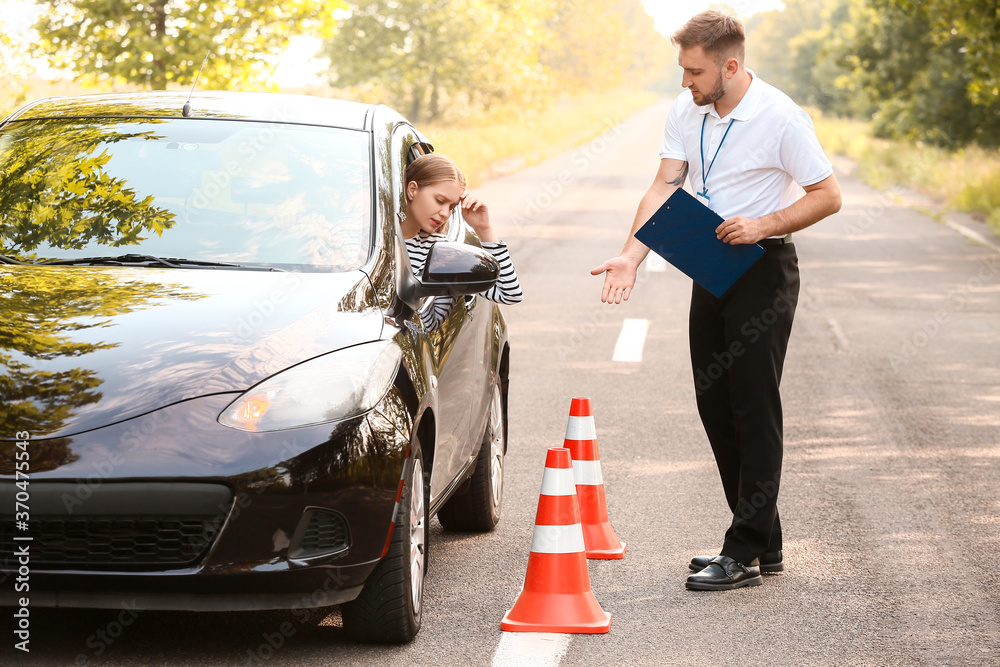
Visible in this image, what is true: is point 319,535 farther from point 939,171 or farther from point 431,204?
point 939,171

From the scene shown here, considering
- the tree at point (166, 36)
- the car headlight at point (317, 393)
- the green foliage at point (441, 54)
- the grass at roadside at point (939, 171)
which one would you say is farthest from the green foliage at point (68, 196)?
the green foliage at point (441, 54)

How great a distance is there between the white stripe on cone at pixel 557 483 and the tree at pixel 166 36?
11.7 meters

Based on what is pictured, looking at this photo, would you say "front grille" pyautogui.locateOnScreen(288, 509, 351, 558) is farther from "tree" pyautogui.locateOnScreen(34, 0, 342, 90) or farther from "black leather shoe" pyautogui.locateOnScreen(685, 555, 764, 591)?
"tree" pyautogui.locateOnScreen(34, 0, 342, 90)

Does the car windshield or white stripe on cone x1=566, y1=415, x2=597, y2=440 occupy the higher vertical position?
the car windshield

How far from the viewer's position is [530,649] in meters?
3.83

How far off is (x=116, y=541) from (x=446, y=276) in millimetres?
1425

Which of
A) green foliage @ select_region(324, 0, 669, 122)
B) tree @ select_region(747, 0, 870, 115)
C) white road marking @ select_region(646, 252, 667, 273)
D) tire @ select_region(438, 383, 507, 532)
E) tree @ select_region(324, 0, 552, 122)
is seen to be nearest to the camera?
tire @ select_region(438, 383, 507, 532)

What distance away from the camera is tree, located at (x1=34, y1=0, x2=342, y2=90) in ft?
47.7

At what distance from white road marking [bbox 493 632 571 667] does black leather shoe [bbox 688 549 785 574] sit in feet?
2.97

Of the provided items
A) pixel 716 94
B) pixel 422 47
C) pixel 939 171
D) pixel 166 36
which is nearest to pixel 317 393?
pixel 716 94

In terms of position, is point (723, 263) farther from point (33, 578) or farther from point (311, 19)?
point (311, 19)

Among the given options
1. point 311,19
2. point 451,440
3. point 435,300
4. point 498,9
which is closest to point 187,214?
point 435,300

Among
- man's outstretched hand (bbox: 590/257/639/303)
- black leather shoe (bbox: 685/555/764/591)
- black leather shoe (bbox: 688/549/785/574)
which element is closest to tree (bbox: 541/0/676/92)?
man's outstretched hand (bbox: 590/257/639/303)

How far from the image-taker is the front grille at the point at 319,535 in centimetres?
328
